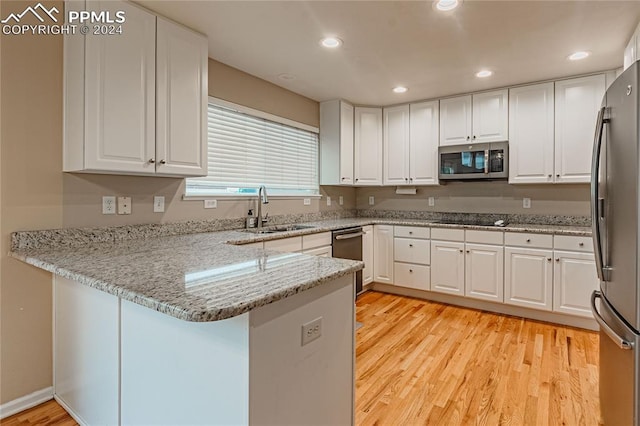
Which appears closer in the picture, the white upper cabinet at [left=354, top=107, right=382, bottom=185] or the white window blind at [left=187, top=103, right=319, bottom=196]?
the white window blind at [left=187, top=103, right=319, bottom=196]

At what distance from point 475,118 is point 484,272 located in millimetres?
1712

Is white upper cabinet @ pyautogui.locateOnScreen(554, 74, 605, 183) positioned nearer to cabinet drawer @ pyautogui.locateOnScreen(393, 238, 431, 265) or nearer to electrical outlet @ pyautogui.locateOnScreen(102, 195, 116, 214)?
cabinet drawer @ pyautogui.locateOnScreen(393, 238, 431, 265)

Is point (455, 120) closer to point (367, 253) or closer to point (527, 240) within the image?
point (527, 240)

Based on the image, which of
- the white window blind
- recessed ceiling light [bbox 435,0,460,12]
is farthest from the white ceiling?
the white window blind

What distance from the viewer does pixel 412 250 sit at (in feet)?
13.3

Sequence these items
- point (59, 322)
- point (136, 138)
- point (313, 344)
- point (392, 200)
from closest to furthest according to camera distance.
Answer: point (313, 344) → point (59, 322) → point (136, 138) → point (392, 200)

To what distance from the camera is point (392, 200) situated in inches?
192

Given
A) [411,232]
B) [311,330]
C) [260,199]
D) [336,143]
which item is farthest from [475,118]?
[311,330]

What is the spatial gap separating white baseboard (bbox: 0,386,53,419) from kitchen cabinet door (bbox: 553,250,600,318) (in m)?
3.96

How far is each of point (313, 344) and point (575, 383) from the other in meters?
1.98

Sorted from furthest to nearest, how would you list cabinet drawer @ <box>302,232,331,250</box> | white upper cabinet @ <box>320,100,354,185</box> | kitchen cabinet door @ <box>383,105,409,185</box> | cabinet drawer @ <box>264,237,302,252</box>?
kitchen cabinet door @ <box>383,105,409,185</box> → white upper cabinet @ <box>320,100,354,185</box> → cabinet drawer @ <box>302,232,331,250</box> → cabinet drawer @ <box>264,237,302,252</box>

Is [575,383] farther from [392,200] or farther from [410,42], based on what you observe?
[392,200]

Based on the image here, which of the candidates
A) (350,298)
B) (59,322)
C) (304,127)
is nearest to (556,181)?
(304,127)

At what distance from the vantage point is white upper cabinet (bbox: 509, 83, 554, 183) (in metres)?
3.52
